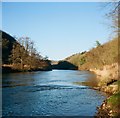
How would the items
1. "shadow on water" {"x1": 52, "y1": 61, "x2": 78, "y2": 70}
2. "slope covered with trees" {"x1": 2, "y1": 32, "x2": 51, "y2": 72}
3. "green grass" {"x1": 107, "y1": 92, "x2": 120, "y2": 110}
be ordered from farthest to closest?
"shadow on water" {"x1": 52, "y1": 61, "x2": 78, "y2": 70}
"slope covered with trees" {"x1": 2, "y1": 32, "x2": 51, "y2": 72}
"green grass" {"x1": 107, "y1": 92, "x2": 120, "y2": 110}

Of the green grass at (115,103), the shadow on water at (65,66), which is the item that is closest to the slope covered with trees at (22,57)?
the shadow on water at (65,66)

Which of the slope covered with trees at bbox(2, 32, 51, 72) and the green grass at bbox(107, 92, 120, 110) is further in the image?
the slope covered with trees at bbox(2, 32, 51, 72)

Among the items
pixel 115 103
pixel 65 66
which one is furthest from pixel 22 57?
pixel 115 103

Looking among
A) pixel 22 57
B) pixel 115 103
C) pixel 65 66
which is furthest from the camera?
pixel 65 66

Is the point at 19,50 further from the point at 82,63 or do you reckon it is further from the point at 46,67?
the point at 82,63

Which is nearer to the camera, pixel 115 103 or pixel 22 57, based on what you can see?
pixel 115 103

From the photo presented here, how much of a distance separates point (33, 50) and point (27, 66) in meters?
7.90

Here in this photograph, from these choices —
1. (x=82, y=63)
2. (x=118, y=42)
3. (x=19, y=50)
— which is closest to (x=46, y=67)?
(x=19, y=50)

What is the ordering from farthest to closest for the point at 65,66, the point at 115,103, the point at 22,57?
the point at 65,66 → the point at 22,57 → the point at 115,103

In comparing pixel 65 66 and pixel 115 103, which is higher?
pixel 65 66

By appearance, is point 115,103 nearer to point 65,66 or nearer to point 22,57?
point 22,57

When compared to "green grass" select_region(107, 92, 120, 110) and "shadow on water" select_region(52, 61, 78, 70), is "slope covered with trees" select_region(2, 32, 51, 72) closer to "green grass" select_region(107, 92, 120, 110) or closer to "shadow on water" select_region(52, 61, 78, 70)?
"shadow on water" select_region(52, 61, 78, 70)

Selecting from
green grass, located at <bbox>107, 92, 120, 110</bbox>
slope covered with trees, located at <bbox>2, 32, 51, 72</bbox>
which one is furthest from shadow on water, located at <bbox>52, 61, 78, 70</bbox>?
green grass, located at <bbox>107, 92, 120, 110</bbox>

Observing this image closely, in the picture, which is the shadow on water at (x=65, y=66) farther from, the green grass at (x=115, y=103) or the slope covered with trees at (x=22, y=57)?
the green grass at (x=115, y=103)
